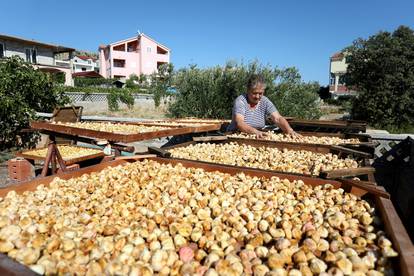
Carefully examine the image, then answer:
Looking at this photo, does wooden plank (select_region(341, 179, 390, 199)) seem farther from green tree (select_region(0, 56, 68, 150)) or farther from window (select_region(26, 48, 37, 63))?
window (select_region(26, 48, 37, 63))

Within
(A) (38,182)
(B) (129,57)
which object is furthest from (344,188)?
(B) (129,57)

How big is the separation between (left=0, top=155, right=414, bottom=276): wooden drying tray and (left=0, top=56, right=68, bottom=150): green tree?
640cm

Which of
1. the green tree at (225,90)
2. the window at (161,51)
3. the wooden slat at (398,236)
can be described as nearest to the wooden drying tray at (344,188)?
the wooden slat at (398,236)

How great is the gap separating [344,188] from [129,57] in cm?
5536

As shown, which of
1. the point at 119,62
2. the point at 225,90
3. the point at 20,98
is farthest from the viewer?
the point at 119,62

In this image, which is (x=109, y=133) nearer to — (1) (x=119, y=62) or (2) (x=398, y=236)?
(2) (x=398, y=236)

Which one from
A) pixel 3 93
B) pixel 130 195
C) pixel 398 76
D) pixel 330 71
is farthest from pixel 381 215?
pixel 330 71

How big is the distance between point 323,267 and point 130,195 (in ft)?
4.35

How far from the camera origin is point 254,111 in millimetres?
4891

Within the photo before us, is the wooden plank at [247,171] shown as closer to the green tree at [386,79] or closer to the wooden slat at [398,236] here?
the wooden slat at [398,236]

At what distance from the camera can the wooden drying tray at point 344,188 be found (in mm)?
1168

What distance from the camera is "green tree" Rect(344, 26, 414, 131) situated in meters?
17.4

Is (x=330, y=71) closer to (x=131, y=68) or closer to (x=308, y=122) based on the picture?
(x=131, y=68)

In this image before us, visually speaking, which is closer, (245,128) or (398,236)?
(398,236)
